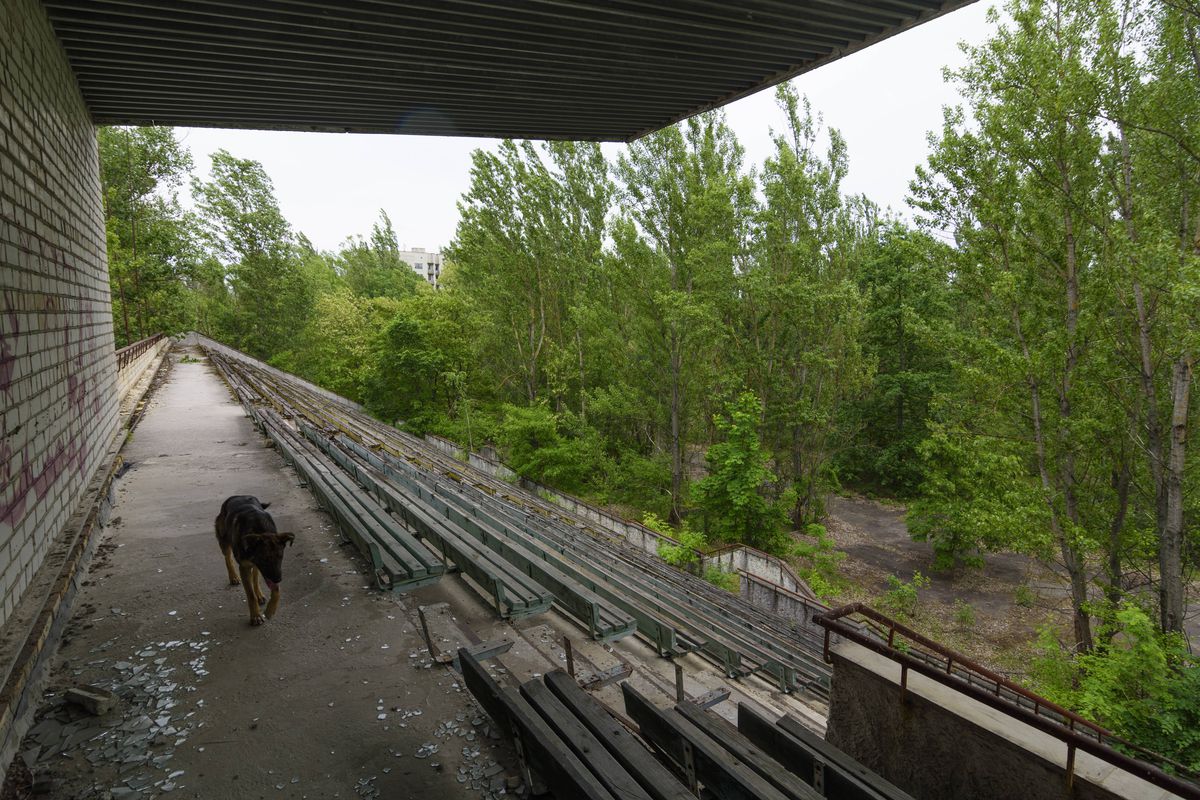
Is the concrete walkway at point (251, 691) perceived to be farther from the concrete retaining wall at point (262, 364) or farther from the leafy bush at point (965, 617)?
the concrete retaining wall at point (262, 364)

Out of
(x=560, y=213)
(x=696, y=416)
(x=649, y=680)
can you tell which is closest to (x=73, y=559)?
(x=649, y=680)

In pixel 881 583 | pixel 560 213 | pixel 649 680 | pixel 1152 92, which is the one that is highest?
pixel 560 213

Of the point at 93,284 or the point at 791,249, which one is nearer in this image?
the point at 93,284

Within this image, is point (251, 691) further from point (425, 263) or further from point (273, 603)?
point (425, 263)

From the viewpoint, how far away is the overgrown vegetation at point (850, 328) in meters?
9.66

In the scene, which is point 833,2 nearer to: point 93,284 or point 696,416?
point 93,284

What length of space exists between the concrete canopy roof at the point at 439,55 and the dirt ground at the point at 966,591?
12.8 meters

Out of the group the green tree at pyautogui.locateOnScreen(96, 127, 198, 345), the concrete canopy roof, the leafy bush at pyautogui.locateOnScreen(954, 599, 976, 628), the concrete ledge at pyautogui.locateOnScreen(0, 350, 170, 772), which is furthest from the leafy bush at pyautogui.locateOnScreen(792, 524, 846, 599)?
the green tree at pyautogui.locateOnScreen(96, 127, 198, 345)

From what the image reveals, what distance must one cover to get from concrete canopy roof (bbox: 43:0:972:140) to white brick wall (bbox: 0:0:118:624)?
2.55 ft

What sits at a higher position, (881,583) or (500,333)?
(500,333)

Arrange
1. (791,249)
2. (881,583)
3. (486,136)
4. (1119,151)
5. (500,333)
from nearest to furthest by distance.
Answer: (486,136) → (1119,151) → (881,583) → (791,249) → (500,333)

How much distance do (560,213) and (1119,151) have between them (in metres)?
19.5

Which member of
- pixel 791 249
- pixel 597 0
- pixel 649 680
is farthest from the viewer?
pixel 791 249

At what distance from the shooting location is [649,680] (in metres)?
4.44
